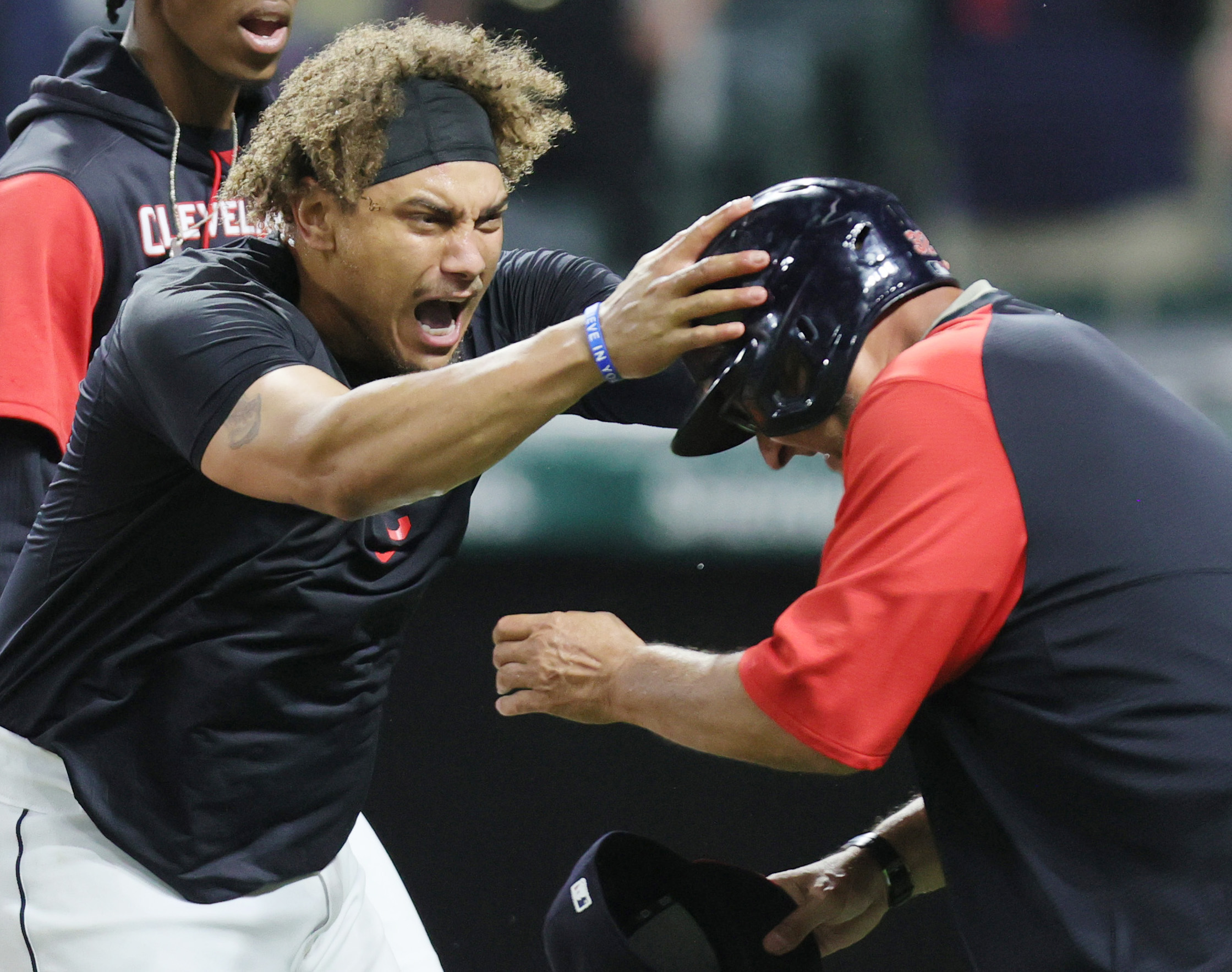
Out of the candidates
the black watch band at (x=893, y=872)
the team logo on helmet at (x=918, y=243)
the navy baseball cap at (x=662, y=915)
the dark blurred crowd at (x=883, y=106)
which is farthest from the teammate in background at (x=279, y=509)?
the dark blurred crowd at (x=883, y=106)

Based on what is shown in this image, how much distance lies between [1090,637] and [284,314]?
3.47 ft

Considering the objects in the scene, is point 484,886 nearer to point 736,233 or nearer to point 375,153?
point 375,153

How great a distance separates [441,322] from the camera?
2.18 m

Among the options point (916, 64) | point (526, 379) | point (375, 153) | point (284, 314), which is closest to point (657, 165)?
point (916, 64)

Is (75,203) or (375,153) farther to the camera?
(75,203)

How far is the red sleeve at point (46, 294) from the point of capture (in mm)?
2428

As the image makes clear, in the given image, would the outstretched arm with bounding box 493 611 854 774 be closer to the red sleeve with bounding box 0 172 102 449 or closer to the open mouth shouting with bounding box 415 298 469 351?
the open mouth shouting with bounding box 415 298 469 351

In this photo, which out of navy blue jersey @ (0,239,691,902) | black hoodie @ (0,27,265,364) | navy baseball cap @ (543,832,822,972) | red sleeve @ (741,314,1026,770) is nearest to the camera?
red sleeve @ (741,314,1026,770)

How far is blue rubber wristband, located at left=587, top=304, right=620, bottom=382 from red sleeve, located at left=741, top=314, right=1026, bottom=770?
0.28m

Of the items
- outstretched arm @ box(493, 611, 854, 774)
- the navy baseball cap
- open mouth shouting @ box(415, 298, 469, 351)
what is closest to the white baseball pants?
the navy baseball cap

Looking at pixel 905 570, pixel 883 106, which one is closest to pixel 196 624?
pixel 905 570

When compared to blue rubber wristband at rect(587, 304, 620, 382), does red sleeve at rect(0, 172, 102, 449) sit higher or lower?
lower

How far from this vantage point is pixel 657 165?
10.3 feet

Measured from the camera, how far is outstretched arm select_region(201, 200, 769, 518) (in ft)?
5.18
